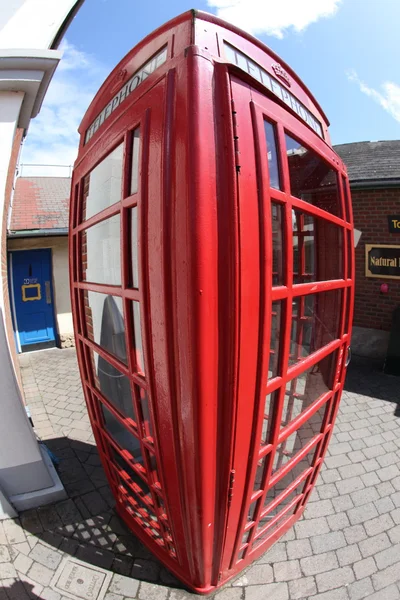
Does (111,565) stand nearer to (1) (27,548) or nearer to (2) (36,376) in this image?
(1) (27,548)

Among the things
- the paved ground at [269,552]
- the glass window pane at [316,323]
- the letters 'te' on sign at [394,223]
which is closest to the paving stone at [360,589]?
the paved ground at [269,552]

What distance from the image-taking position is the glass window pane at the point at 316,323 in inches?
87.2

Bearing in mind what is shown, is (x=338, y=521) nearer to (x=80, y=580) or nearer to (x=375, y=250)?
(x=80, y=580)

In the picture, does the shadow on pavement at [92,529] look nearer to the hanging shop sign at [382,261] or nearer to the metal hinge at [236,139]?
the metal hinge at [236,139]

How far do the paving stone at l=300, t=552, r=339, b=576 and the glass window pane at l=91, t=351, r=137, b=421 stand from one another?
67.1 inches

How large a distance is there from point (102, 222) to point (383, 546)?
3.21 meters

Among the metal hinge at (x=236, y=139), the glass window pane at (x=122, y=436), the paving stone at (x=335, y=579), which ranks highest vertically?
the metal hinge at (x=236, y=139)

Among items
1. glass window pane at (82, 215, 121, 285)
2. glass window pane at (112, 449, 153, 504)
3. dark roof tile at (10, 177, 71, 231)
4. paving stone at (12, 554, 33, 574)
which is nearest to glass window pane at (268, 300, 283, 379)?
glass window pane at (82, 215, 121, 285)

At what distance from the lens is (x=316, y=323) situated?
7.55 ft

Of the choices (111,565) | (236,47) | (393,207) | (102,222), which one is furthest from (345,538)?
(393,207)

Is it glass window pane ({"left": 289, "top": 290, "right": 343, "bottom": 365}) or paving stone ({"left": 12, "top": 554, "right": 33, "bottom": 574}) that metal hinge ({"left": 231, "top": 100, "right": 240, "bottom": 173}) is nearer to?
glass window pane ({"left": 289, "top": 290, "right": 343, "bottom": 365})

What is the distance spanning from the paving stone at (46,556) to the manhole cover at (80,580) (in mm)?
59

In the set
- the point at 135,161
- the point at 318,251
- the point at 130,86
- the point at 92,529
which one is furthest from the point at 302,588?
the point at 130,86

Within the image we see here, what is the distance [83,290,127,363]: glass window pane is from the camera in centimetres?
212
